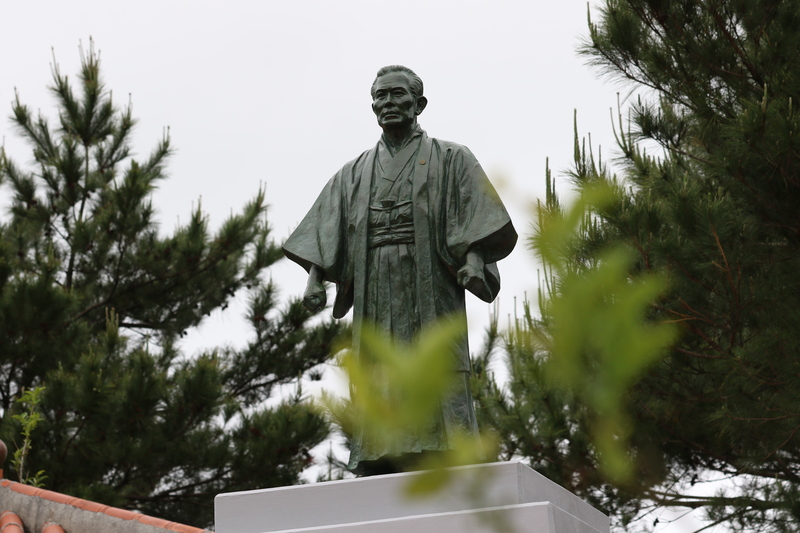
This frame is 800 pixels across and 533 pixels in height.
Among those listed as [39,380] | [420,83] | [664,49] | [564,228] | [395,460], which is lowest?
[564,228]

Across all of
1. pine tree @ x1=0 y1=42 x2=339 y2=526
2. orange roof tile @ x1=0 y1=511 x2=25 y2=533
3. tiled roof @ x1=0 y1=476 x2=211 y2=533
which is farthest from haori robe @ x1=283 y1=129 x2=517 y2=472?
pine tree @ x1=0 y1=42 x2=339 y2=526

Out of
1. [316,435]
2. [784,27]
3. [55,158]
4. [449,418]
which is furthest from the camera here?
[55,158]

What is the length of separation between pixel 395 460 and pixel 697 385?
3.63m

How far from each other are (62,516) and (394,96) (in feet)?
8.21

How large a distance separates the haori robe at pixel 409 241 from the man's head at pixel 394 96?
0.41ft

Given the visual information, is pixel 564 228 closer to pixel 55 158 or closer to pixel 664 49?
pixel 664 49

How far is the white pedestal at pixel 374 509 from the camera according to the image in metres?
2.98

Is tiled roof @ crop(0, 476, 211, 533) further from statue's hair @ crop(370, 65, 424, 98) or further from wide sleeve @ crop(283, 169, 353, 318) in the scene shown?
statue's hair @ crop(370, 65, 424, 98)

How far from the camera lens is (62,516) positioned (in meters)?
4.79

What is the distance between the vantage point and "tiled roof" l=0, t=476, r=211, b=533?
173 inches

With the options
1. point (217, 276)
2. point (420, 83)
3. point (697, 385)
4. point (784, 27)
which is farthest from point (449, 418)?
point (217, 276)

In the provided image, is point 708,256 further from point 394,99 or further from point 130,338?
point 130,338

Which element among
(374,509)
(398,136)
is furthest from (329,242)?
(374,509)

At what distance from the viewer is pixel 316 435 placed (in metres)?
9.59
